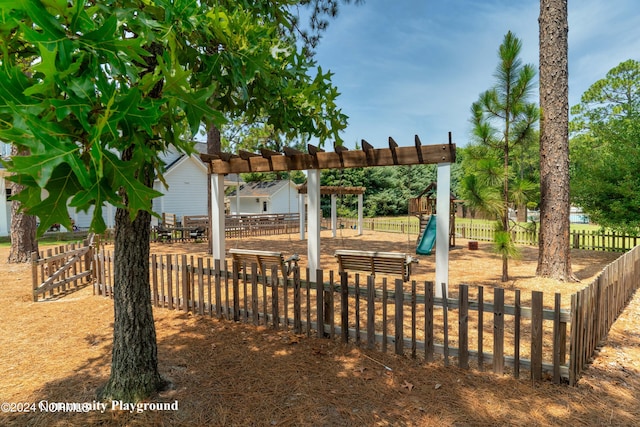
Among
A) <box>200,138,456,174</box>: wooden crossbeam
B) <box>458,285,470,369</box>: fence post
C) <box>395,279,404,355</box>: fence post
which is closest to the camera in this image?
<box>458,285,470,369</box>: fence post

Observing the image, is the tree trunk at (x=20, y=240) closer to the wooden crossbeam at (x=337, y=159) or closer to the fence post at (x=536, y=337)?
the wooden crossbeam at (x=337, y=159)

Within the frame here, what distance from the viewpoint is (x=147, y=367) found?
3.28m

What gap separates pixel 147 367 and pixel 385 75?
2232cm

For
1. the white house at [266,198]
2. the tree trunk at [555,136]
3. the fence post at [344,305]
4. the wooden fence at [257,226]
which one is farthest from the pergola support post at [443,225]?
the white house at [266,198]

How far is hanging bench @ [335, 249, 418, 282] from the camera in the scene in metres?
7.38

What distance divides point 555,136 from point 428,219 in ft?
26.5

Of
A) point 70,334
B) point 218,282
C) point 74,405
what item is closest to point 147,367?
point 74,405

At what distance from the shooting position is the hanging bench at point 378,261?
7.38m

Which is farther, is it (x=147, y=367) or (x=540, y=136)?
(x=540, y=136)

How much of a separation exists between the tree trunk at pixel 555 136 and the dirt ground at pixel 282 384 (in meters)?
2.95

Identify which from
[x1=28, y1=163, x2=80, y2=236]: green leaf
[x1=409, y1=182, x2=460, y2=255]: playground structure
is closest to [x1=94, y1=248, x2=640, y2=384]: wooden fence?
[x1=28, y1=163, x2=80, y2=236]: green leaf

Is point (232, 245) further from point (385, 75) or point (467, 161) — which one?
point (385, 75)

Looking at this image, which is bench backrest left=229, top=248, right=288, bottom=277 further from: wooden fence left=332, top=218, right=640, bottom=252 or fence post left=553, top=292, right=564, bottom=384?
fence post left=553, top=292, right=564, bottom=384

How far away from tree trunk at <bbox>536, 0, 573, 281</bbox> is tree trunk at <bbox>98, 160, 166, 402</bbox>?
8.30 m
